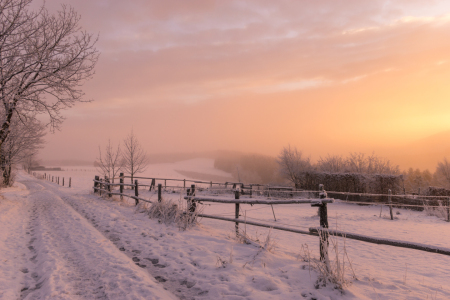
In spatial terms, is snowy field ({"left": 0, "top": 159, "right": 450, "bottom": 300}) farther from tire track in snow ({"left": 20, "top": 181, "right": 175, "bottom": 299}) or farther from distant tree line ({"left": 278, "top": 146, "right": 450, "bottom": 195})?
distant tree line ({"left": 278, "top": 146, "right": 450, "bottom": 195})

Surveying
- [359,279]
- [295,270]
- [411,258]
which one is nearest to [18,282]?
[295,270]

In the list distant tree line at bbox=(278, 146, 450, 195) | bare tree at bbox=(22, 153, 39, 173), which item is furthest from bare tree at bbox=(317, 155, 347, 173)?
bare tree at bbox=(22, 153, 39, 173)

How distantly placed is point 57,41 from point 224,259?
10.6 metres

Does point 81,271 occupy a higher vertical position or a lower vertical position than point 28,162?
lower

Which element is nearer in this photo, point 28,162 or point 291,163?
point 291,163

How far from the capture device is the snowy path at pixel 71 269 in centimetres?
338

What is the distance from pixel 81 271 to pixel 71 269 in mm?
210

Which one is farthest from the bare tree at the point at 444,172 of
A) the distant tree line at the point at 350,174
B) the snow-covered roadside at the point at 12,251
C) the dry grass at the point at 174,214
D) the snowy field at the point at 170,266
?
the snow-covered roadside at the point at 12,251

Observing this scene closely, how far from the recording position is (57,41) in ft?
32.1

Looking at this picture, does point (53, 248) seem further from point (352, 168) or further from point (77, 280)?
point (352, 168)

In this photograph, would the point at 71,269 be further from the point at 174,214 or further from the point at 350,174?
the point at 350,174

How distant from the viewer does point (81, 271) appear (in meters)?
4.07

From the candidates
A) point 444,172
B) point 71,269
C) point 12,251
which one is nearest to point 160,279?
point 71,269

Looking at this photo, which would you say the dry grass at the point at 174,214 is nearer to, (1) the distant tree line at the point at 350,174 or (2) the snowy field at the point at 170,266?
(2) the snowy field at the point at 170,266
